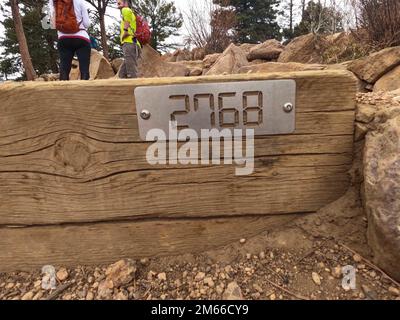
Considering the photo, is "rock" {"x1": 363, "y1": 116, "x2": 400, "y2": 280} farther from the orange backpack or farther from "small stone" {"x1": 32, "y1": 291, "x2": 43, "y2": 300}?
the orange backpack

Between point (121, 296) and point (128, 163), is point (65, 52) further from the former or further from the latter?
point (121, 296)

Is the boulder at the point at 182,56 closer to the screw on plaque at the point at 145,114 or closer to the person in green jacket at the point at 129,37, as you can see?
the person in green jacket at the point at 129,37

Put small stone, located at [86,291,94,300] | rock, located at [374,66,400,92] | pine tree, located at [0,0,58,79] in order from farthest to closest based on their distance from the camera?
1. pine tree, located at [0,0,58,79]
2. rock, located at [374,66,400,92]
3. small stone, located at [86,291,94,300]

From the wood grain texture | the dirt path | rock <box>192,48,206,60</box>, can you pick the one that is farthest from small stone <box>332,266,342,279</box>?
rock <box>192,48,206,60</box>

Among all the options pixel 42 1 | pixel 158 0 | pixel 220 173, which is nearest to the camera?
pixel 220 173

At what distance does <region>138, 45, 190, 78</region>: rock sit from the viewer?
6785 mm

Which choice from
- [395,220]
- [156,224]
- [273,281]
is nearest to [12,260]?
[156,224]

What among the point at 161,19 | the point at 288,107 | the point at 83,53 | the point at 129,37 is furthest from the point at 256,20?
the point at 288,107

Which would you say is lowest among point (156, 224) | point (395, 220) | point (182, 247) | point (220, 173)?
point (182, 247)

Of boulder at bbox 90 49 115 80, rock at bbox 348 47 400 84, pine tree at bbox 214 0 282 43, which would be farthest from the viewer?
pine tree at bbox 214 0 282 43

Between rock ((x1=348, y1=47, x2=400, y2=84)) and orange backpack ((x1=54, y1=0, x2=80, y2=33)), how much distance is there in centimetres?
356

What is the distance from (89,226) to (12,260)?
1.65 feet

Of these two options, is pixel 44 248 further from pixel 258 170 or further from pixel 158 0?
pixel 158 0

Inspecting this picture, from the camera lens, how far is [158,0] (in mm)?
21781
